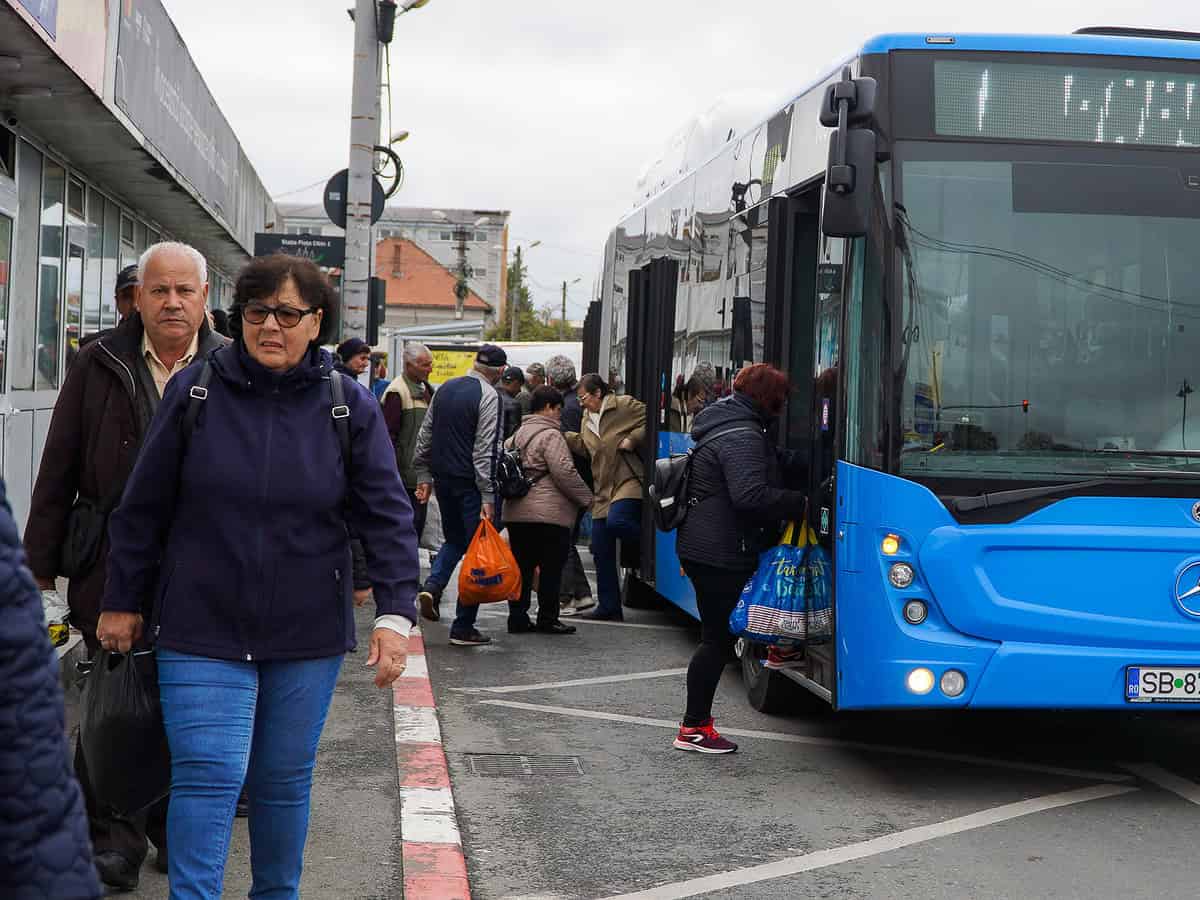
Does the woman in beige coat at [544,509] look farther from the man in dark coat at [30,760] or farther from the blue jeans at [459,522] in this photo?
the man in dark coat at [30,760]

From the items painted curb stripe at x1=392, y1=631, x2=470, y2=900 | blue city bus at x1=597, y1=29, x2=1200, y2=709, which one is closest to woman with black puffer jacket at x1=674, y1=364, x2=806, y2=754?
blue city bus at x1=597, y1=29, x2=1200, y2=709

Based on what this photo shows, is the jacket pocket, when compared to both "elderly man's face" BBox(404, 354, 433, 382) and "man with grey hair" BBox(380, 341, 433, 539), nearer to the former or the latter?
"man with grey hair" BBox(380, 341, 433, 539)

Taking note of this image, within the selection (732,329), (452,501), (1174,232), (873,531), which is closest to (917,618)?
(873,531)

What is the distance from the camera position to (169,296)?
492cm

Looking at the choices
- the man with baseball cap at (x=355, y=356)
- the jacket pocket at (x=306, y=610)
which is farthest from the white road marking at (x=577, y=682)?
the jacket pocket at (x=306, y=610)

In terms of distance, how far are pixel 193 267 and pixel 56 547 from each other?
88cm

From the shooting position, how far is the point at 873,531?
669 cm

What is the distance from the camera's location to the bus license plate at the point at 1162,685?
6625 millimetres

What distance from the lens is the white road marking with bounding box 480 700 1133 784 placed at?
744cm

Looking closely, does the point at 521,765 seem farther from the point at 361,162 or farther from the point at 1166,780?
the point at 361,162

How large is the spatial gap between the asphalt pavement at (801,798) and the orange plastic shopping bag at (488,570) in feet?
1.72

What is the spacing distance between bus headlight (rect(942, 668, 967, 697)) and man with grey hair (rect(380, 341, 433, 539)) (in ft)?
19.0

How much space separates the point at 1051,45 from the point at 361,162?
8.90 metres

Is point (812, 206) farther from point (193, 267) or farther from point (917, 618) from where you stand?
point (193, 267)
